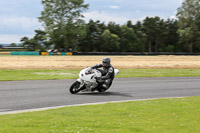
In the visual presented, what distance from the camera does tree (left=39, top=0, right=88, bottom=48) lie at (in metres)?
73.4

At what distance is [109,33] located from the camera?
9625 cm

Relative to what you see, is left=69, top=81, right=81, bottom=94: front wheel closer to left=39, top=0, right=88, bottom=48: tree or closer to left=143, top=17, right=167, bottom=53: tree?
left=39, top=0, right=88, bottom=48: tree

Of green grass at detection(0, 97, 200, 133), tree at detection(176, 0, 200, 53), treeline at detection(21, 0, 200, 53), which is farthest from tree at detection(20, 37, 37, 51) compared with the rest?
green grass at detection(0, 97, 200, 133)

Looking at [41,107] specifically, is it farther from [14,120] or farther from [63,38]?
[63,38]

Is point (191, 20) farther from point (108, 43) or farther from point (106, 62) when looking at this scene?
point (106, 62)

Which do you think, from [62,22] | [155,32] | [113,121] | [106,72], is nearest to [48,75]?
[106,72]

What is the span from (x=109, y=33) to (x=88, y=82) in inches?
3309

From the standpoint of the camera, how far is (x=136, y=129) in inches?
255

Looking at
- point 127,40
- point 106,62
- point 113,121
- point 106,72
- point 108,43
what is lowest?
point 113,121

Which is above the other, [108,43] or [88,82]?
[108,43]

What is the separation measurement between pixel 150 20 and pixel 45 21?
58.5 metres

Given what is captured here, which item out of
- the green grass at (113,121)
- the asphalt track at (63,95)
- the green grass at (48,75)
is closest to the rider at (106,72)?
the asphalt track at (63,95)

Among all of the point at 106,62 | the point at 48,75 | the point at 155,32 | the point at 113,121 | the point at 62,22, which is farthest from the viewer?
the point at 155,32

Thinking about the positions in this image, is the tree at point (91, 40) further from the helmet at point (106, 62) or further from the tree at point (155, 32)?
the helmet at point (106, 62)
